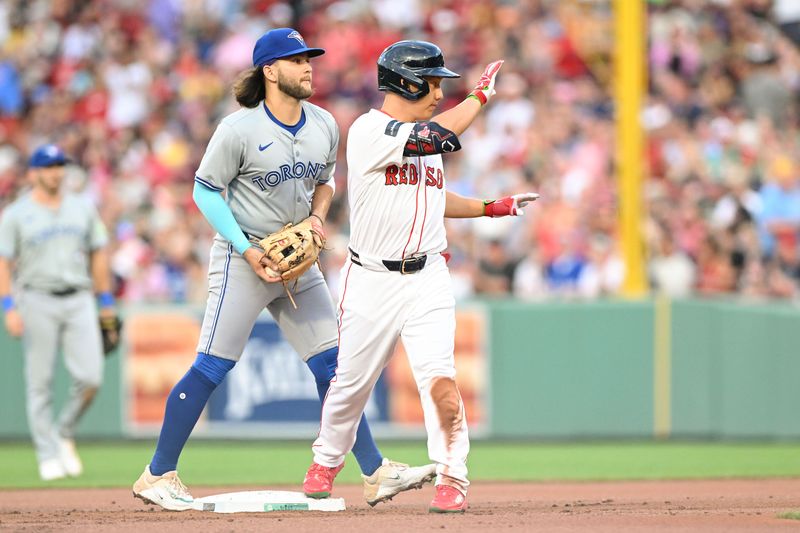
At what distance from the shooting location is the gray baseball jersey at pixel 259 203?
672 centimetres

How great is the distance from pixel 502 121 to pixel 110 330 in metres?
7.05

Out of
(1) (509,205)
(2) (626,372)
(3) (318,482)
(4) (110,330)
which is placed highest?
(1) (509,205)

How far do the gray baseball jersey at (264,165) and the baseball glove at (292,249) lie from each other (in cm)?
14

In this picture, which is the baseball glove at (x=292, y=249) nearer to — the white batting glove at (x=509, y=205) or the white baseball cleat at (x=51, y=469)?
the white batting glove at (x=509, y=205)

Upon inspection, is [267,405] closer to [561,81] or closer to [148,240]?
[148,240]

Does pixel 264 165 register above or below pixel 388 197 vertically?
above

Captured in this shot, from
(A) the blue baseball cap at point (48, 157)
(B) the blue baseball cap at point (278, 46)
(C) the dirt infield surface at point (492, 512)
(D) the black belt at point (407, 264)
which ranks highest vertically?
(B) the blue baseball cap at point (278, 46)

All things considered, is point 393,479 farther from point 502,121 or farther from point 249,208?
point 502,121

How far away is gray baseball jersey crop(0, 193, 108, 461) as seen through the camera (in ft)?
31.4

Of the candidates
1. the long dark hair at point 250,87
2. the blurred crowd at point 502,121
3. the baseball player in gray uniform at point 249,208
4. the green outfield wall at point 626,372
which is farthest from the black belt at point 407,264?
the blurred crowd at point 502,121

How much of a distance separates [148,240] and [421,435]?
13.4 ft

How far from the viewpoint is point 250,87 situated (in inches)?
271

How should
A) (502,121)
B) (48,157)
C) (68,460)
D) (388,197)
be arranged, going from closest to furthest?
(388,197)
(48,157)
(68,460)
(502,121)

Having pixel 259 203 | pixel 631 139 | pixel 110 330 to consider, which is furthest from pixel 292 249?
pixel 631 139
